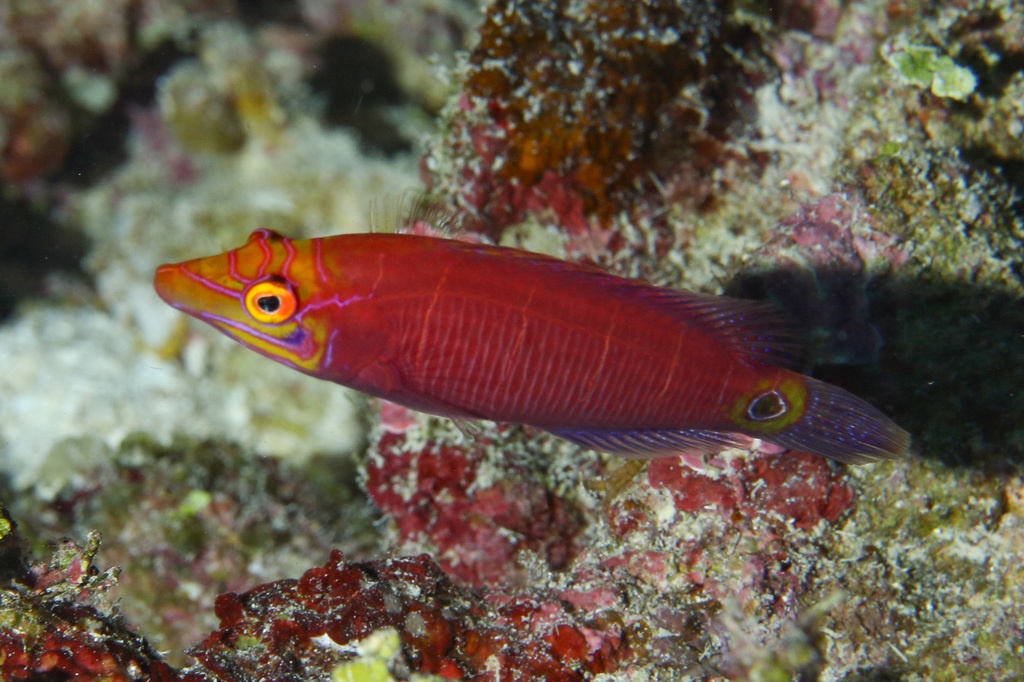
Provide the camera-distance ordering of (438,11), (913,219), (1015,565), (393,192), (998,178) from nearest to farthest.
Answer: (1015,565) → (913,219) → (998,178) → (393,192) → (438,11)

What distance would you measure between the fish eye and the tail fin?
9 cm

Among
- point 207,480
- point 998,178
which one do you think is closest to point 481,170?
point 998,178

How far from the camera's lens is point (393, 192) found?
6.76 meters

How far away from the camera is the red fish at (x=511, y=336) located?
2836 millimetres

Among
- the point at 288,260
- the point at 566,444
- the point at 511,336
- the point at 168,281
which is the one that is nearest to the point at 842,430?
the point at 511,336

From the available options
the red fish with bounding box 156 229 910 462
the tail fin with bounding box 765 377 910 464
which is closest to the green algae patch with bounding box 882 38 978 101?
the red fish with bounding box 156 229 910 462

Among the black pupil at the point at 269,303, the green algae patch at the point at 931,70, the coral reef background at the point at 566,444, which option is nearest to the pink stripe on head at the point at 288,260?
the black pupil at the point at 269,303

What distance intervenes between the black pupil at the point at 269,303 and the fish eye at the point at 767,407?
2.08 meters

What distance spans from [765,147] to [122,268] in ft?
20.2

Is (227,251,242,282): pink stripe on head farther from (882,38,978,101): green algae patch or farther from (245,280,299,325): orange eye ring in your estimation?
(882,38,978,101): green algae patch

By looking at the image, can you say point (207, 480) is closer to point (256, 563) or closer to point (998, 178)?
point (256, 563)

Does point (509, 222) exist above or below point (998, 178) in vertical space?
below

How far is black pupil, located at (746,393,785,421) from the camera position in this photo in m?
2.99

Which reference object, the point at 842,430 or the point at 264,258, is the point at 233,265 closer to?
the point at 264,258
